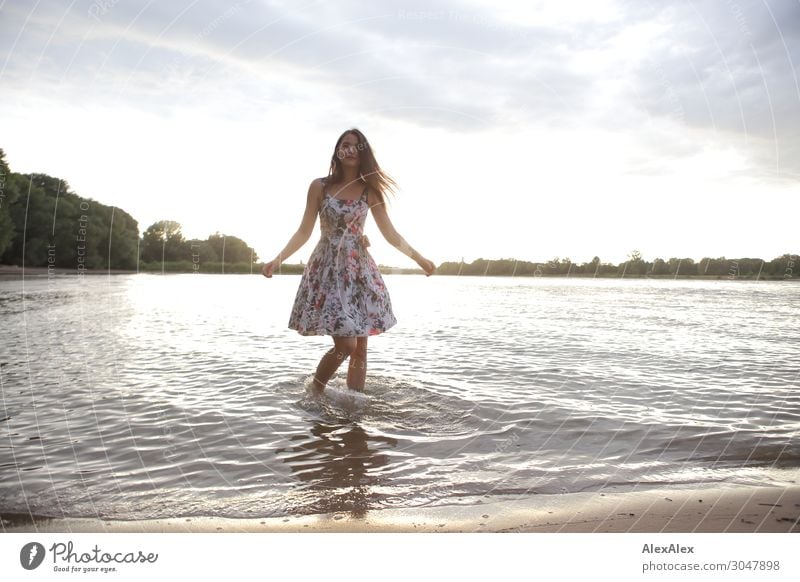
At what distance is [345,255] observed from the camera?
5.92 m

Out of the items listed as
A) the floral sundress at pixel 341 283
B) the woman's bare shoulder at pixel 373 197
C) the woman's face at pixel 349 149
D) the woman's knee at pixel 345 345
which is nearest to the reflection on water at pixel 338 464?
the woman's knee at pixel 345 345

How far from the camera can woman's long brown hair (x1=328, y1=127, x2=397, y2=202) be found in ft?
18.6

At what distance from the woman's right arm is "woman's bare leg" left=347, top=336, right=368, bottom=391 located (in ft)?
4.17

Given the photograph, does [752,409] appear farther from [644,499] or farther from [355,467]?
[355,467]

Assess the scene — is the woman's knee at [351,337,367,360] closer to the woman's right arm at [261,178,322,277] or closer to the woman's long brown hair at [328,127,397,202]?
the woman's right arm at [261,178,322,277]

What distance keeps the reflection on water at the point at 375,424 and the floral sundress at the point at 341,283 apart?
3.17ft

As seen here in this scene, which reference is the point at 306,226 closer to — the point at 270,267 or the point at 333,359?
the point at 270,267

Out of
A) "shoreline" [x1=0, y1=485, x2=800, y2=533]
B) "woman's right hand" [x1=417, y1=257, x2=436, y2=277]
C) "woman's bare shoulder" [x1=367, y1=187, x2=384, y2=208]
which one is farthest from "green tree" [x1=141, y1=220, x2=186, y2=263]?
"shoreline" [x1=0, y1=485, x2=800, y2=533]

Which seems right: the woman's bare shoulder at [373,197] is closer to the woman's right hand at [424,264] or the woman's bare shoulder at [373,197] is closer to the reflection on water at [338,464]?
the woman's right hand at [424,264]

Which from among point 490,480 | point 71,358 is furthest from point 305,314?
point 71,358

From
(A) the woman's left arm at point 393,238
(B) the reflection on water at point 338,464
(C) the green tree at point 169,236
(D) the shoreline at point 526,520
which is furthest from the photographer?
(C) the green tree at point 169,236

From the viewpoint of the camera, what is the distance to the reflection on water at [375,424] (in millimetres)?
3998

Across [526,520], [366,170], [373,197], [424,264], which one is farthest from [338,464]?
[366,170]
